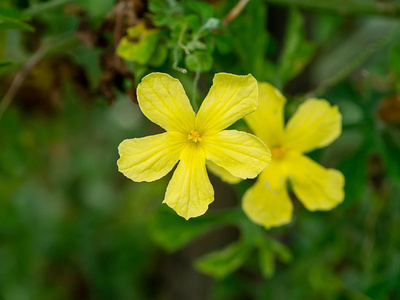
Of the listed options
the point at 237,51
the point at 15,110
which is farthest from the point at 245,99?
the point at 15,110

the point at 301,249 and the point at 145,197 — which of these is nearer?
the point at 301,249

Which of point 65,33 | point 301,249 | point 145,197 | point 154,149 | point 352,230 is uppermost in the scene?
point 154,149

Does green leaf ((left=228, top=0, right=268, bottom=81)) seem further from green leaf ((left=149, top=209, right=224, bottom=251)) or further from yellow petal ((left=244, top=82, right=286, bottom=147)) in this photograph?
green leaf ((left=149, top=209, right=224, bottom=251))

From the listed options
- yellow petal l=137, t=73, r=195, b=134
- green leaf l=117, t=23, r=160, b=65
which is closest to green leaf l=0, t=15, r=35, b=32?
green leaf l=117, t=23, r=160, b=65

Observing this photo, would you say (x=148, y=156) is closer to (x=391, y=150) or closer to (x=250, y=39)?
(x=250, y=39)

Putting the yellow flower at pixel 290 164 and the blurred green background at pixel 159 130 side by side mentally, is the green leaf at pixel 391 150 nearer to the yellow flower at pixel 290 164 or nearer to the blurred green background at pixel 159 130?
the blurred green background at pixel 159 130

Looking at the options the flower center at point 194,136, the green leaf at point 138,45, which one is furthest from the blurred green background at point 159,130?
A: the flower center at point 194,136

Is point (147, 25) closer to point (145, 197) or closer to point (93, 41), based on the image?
point (93, 41)

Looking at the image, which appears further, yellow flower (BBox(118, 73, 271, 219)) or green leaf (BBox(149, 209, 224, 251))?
green leaf (BBox(149, 209, 224, 251))
